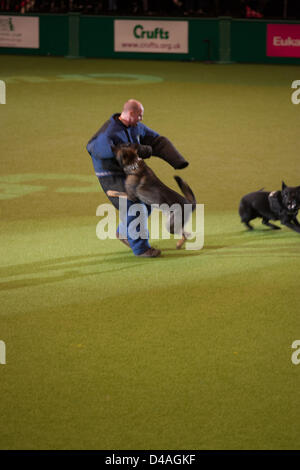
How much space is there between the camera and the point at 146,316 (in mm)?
6902

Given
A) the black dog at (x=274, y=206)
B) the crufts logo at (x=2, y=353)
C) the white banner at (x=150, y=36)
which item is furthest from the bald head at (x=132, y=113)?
the white banner at (x=150, y=36)

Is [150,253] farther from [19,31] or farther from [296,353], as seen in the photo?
[19,31]

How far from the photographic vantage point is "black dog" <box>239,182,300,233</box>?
8547 mm

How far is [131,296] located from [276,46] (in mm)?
18063

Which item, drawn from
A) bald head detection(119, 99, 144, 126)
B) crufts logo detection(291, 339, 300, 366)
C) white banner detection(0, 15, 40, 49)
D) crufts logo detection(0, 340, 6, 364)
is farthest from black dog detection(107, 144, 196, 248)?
white banner detection(0, 15, 40, 49)

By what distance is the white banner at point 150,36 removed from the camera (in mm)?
24453

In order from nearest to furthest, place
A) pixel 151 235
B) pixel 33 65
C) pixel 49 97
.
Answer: pixel 151 235 < pixel 49 97 < pixel 33 65

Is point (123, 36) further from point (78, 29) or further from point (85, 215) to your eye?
point (85, 215)

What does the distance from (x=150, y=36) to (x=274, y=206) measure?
17.0m

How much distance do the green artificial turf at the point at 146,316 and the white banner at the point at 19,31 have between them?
1253cm

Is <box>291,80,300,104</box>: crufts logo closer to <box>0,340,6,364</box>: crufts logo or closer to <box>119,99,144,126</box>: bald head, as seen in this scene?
<box>119,99,144,126</box>: bald head

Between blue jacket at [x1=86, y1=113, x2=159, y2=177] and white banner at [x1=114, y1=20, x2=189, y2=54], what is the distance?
17071 mm

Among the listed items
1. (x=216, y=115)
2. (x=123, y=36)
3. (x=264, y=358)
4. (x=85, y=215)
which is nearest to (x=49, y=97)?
(x=216, y=115)

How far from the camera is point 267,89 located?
64.7 feet
